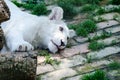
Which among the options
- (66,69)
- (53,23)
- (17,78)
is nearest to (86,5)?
(53,23)

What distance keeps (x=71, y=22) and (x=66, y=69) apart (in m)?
1.63

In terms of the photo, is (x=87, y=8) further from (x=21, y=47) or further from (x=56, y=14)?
(x=21, y=47)

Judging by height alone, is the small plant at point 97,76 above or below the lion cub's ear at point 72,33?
above

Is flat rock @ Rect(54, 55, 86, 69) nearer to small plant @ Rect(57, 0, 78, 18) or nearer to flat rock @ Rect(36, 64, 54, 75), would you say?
flat rock @ Rect(36, 64, 54, 75)

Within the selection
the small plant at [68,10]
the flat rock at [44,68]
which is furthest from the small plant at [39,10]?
the flat rock at [44,68]

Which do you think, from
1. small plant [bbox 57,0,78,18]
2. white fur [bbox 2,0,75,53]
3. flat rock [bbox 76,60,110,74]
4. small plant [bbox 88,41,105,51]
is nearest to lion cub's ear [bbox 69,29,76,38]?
white fur [bbox 2,0,75,53]

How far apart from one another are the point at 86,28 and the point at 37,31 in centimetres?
89

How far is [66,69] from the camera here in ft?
18.7

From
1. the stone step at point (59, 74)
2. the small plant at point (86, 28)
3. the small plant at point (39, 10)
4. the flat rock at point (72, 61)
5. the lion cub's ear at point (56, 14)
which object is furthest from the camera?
the small plant at point (39, 10)

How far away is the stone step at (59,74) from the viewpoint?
544cm

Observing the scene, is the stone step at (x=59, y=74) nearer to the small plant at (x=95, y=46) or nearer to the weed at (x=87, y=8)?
the small plant at (x=95, y=46)

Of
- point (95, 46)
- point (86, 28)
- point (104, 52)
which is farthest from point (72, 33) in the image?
point (104, 52)

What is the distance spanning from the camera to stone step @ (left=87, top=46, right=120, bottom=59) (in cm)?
603

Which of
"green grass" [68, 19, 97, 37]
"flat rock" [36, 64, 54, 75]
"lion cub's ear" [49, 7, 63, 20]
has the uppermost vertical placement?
"lion cub's ear" [49, 7, 63, 20]
